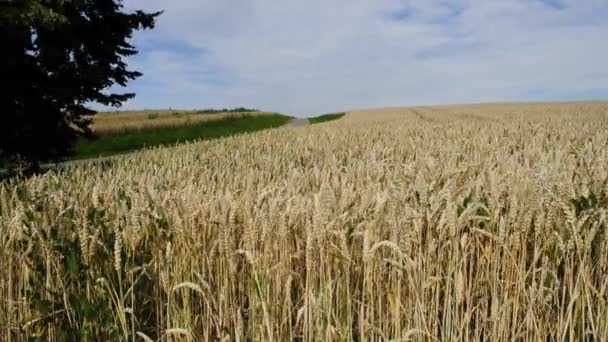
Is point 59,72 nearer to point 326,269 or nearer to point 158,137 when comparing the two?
point 326,269

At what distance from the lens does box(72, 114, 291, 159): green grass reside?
1173 inches

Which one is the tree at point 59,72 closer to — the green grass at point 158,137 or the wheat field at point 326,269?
the wheat field at point 326,269

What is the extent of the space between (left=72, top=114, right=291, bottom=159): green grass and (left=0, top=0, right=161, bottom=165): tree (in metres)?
10.8

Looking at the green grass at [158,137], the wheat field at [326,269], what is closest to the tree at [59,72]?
the wheat field at [326,269]

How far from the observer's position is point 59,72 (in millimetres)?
14258

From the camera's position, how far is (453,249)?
2.58m

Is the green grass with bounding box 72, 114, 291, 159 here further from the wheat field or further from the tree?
the wheat field

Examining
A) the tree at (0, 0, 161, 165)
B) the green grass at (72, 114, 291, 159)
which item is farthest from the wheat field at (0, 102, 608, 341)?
the green grass at (72, 114, 291, 159)

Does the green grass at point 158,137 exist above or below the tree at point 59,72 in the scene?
below

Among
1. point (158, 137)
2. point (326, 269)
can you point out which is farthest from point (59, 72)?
point (158, 137)

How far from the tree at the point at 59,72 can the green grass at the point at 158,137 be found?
10.8m

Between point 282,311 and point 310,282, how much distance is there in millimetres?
257

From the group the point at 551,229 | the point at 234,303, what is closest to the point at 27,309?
the point at 234,303

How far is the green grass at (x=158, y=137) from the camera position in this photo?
97.7 feet
